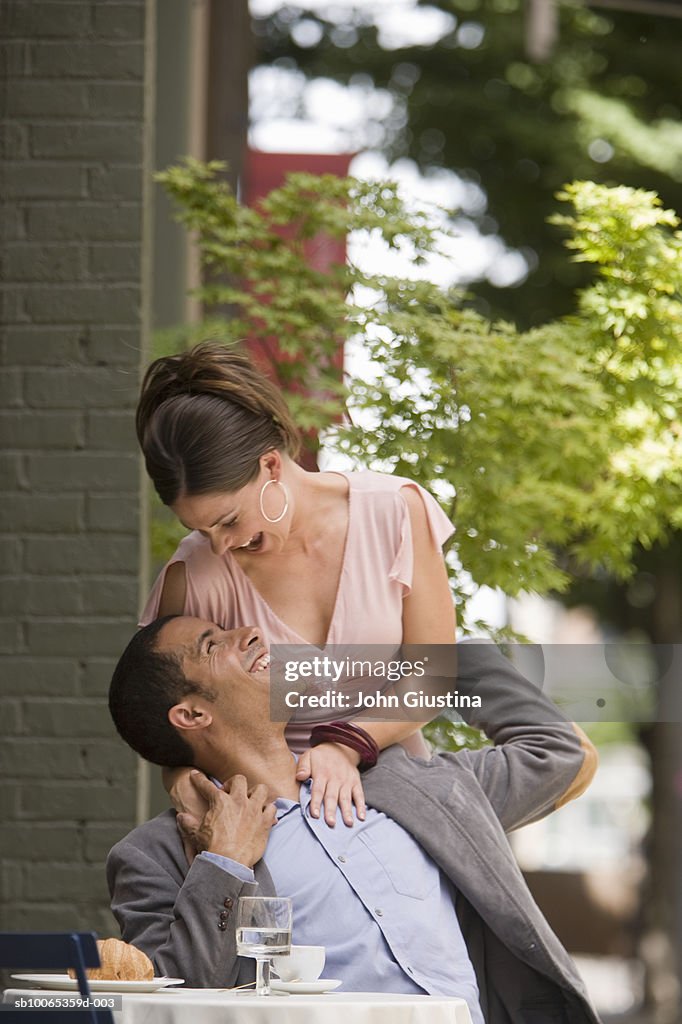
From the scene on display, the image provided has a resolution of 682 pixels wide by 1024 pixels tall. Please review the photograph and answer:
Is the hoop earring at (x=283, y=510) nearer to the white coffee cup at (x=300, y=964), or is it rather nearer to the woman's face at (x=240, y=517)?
the woman's face at (x=240, y=517)

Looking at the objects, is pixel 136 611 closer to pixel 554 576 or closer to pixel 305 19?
pixel 554 576

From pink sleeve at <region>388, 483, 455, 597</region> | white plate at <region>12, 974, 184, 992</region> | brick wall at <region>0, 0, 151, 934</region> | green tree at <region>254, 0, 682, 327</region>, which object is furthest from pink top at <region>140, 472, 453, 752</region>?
green tree at <region>254, 0, 682, 327</region>

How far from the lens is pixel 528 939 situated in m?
2.51

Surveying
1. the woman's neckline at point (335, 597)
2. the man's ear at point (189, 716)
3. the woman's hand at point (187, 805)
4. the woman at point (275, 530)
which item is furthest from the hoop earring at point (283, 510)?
the woman's hand at point (187, 805)

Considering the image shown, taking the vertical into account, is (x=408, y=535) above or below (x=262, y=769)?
above

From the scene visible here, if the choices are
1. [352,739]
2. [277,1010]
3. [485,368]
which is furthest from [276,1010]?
[485,368]

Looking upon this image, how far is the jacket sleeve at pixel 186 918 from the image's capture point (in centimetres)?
225

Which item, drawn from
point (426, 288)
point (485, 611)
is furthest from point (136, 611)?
point (426, 288)

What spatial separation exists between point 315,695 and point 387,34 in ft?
19.8

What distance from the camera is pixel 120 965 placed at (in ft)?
6.77

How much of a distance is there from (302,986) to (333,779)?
56 centimetres

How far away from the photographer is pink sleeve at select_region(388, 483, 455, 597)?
8.97 ft

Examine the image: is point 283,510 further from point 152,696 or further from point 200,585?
point 152,696

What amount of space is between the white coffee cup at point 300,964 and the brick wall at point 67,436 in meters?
1.14
